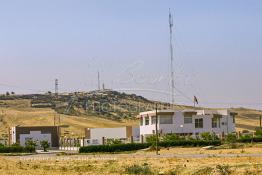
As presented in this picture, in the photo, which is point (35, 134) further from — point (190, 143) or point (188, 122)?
point (190, 143)

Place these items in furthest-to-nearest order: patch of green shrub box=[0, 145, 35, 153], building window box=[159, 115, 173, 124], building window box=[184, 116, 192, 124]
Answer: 1. building window box=[184, 116, 192, 124]
2. building window box=[159, 115, 173, 124]
3. patch of green shrub box=[0, 145, 35, 153]

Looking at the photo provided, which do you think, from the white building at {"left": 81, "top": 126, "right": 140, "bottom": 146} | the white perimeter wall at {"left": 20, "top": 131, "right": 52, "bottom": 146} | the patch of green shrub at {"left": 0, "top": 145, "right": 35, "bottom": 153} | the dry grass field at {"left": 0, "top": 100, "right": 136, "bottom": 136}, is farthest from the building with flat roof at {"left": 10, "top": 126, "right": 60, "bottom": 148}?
the dry grass field at {"left": 0, "top": 100, "right": 136, "bottom": 136}

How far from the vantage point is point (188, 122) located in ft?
357

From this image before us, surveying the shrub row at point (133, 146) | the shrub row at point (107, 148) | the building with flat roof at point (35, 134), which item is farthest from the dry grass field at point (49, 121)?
the shrub row at point (107, 148)

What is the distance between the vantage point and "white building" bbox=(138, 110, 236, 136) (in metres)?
107

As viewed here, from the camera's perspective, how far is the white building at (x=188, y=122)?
107250 mm

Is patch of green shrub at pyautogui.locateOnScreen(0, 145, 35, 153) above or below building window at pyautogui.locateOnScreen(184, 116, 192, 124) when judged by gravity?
below

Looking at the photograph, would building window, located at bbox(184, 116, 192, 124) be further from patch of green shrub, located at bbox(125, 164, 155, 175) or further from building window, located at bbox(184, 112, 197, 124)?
patch of green shrub, located at bbox(125, 164, 155, 175)

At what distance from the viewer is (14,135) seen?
12381 centimetres

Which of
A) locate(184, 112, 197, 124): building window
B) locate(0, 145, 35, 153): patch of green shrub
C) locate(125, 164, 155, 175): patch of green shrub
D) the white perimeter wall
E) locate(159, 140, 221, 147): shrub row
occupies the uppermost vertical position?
locate(184, 112, 197, 124): building window

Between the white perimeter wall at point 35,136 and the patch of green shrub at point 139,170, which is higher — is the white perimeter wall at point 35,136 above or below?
above

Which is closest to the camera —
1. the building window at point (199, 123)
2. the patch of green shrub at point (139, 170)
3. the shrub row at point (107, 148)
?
the patch of green shrub at point (139, 170)

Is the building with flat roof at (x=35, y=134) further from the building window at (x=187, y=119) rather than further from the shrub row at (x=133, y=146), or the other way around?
the shrub row at (x=133, y=146)

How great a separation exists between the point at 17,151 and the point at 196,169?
51.5 meters
